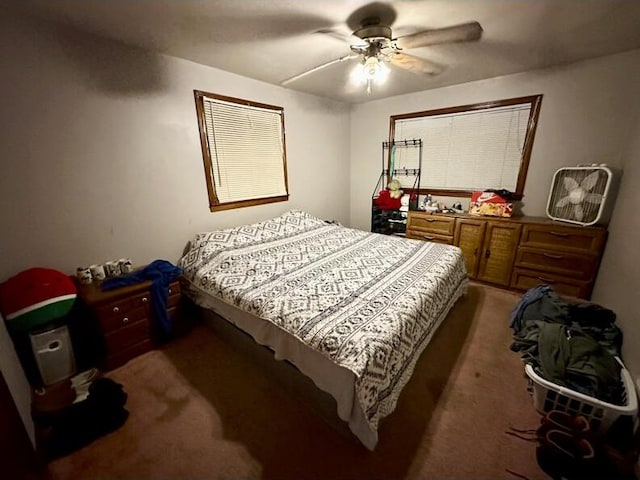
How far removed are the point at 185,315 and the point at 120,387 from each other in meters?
0.70

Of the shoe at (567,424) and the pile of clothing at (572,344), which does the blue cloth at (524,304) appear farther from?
the shoe at (567,424)

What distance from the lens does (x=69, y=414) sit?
1.45 metres

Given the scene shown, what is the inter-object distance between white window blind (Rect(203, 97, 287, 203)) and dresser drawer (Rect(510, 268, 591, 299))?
9.54 ft

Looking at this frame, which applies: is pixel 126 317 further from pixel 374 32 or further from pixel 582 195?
pixel 582 195

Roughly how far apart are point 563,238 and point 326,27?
2.86 metres

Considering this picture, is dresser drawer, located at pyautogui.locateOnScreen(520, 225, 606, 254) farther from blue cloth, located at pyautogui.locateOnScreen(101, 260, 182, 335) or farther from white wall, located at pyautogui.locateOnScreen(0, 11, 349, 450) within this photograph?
blue cloth, located at pyautogui.locateOnScreen(101, 260, 182, 335)

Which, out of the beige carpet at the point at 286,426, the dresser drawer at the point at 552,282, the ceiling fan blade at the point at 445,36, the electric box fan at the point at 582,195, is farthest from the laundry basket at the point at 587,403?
the ceiling fan blade at the point at 445,36

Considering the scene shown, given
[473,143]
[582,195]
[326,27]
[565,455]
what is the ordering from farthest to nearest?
1. [473,143]
2. [582,195]
3. [326,27]
4. [565,455]

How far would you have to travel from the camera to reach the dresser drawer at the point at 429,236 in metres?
3.21

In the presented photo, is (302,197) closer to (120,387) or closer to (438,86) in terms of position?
(438,86)

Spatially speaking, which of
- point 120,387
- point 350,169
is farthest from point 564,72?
point 120,387

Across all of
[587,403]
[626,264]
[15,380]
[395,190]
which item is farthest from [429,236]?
[15,380]

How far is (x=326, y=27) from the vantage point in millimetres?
1772

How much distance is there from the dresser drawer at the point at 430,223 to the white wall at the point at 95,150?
7.74 ft
